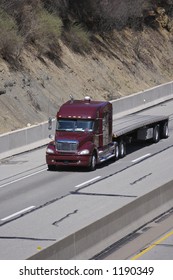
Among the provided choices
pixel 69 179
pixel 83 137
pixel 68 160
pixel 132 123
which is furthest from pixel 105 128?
pixel 69 179

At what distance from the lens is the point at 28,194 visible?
3073 centimetres

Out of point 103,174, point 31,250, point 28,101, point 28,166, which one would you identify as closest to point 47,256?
point 31,250

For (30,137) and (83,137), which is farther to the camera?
(30,137)

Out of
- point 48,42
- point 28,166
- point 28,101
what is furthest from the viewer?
point 48,42

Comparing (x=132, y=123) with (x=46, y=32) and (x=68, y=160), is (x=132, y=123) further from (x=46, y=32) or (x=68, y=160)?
(x=46, y=32)

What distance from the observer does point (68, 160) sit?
34750 mm

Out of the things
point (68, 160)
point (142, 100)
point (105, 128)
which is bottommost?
point (142, 100)

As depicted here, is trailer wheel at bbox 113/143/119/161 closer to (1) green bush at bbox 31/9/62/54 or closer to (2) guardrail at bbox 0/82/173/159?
(2) guardrail at bbox 0/82/173/159

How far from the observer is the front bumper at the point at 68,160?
34500mm

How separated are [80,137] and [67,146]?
2.17 feet

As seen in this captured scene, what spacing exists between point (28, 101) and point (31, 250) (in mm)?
26442

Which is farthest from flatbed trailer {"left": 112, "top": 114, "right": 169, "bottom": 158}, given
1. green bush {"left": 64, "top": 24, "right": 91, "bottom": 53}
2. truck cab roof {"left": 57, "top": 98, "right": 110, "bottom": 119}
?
green bush {"left": 64, "top": 24, "right": 91, "bottom": 53}

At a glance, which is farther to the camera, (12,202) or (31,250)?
(12,202)

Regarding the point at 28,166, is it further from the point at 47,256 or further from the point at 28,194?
the point at 47,256
